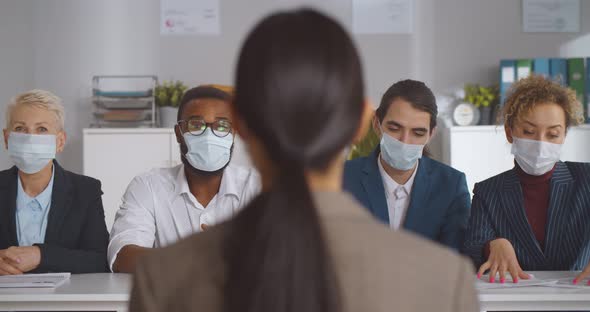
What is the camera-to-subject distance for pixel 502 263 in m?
2.26

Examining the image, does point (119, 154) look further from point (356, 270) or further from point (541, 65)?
point (356, 270)

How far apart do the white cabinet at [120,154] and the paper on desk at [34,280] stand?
2.61m

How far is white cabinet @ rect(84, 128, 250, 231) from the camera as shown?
4883mm

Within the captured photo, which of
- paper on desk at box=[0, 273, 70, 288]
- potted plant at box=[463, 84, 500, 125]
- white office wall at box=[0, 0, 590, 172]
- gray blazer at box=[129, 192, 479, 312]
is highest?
white office wall at box=[0, 0, 590, 172]

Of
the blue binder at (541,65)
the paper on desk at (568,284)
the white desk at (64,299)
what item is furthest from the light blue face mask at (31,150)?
the blue binder at (541,65)

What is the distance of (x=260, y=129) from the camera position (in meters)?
0.73

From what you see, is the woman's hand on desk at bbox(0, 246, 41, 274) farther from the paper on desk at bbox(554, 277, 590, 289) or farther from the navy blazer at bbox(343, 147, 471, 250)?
the paper on desk at bbox(554, 277, 590, 289)

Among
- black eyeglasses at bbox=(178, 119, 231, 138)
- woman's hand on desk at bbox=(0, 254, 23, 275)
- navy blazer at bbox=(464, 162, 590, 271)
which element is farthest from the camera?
black eyeglasses at bbox=(178, 119, 231, 138)

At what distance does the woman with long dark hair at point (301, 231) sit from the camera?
71cm

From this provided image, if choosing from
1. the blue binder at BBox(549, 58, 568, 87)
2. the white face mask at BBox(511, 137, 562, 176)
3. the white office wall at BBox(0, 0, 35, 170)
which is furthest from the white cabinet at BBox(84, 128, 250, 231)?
the white face mask at BBox(511, 137, 562, 176)

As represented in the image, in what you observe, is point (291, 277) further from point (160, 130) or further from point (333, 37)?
point (160, 130)

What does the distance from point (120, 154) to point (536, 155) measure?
3.13 m

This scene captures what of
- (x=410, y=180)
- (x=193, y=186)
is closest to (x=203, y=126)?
(x=193, y=186)

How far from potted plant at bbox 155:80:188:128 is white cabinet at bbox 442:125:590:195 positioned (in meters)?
1.86
